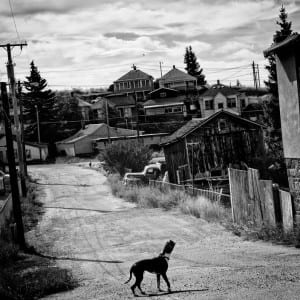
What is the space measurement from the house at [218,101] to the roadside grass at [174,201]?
143 ft

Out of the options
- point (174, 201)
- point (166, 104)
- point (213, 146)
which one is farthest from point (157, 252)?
point (166, 104)

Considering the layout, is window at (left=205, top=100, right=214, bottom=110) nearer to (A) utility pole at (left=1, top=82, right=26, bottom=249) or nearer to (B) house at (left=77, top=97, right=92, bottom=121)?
(B) house at (left=77, top=97, right=92, bottom=121)

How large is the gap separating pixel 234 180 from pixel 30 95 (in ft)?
204

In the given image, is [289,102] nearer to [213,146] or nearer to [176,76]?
[213,146]

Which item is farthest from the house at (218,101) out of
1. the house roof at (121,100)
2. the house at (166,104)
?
the house roof at (121,100)

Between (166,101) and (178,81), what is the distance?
37.4 ft

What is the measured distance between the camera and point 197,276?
1083 cm

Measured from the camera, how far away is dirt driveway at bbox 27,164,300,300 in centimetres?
966

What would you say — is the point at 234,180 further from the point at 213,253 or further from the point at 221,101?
the point at 221,101

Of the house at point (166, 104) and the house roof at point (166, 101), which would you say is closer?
the house at point (166, 104)

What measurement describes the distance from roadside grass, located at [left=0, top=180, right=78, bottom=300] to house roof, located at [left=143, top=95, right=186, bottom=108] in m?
67.9

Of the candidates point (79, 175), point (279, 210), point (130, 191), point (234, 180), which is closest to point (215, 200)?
point (234, 180)

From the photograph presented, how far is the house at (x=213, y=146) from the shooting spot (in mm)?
35750

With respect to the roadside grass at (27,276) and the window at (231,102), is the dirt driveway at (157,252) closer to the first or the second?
the roadside grass at (27,276)
